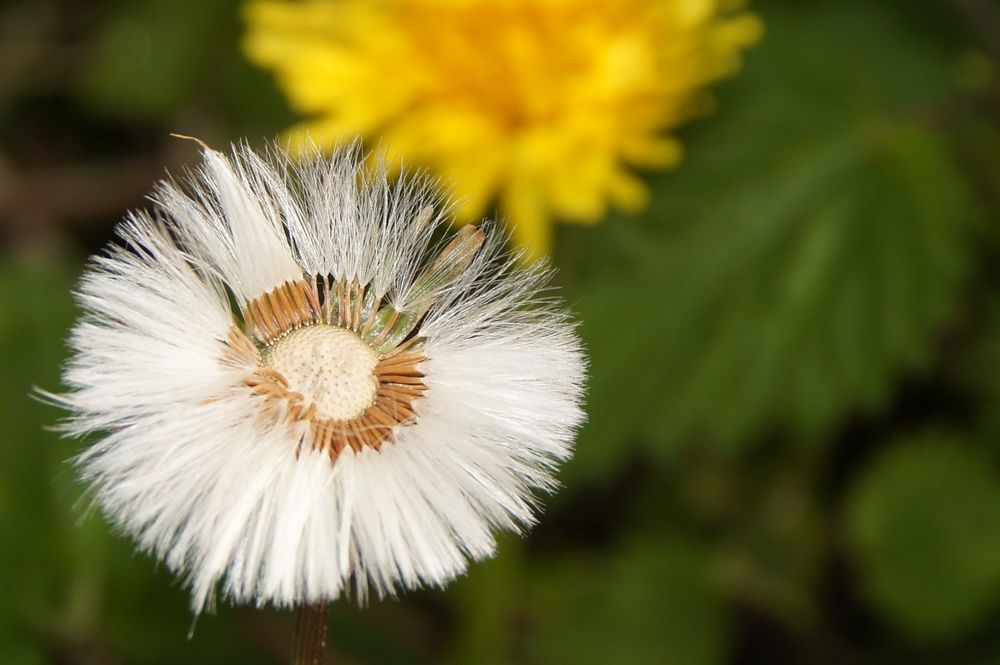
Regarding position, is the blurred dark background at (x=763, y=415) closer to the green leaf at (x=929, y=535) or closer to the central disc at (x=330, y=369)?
the green leaf at (x=929, y=535)

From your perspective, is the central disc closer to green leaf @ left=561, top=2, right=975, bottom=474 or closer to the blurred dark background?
the blurred dark background


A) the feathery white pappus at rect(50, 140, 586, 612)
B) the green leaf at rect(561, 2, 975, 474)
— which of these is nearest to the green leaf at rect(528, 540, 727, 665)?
the green leaf at rect(561, 2, 975, 474)

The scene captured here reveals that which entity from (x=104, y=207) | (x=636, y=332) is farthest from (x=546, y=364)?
(x=104, y=207)

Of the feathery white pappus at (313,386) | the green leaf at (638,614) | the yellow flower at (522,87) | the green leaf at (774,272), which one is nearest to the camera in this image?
the feathery white pappus at (313,386)

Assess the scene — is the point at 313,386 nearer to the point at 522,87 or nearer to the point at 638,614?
the point at 522,87

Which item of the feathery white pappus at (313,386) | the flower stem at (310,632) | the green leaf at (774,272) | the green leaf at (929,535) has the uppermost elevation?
the green leaf at (774,272)

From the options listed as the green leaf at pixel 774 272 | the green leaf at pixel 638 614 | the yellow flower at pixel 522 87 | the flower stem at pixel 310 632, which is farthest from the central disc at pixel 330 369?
the green leaf at pixel 638 614

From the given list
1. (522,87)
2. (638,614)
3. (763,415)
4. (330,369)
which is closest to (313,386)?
(330,369)

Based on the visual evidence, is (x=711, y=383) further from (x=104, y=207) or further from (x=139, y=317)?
(x=104, y=207)
